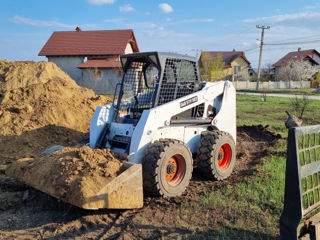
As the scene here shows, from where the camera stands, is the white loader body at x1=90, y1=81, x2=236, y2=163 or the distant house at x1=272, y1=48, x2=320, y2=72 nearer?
the white loader body at x1=90, y1=81, x2=236, y2=163

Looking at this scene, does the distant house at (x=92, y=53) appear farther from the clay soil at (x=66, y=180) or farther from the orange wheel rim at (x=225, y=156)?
the orange wheel rim at (x=225, y=156)

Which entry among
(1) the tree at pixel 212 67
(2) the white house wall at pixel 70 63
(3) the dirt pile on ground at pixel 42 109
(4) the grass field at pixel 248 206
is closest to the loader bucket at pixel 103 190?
(4) the grass field at pixel 248 206

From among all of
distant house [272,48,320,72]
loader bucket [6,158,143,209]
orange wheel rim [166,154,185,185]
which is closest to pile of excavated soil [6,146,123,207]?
loader bucket [6,158,143,209]

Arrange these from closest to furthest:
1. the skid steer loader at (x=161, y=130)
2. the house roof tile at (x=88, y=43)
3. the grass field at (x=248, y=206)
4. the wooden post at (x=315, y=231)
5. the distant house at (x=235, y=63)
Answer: the wooden post at (x=315, y=231), the grass field at (x=248, y=206), the skid steer loader at (x=161, y=130), the house roof tile at (x=88, y=43), the distant house at (x=235, y=63)

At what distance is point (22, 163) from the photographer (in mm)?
5141

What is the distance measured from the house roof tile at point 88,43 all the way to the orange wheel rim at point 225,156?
25.9 metres

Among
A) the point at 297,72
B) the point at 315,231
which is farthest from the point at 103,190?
the point at 297,72

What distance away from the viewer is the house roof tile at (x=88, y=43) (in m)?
31.4

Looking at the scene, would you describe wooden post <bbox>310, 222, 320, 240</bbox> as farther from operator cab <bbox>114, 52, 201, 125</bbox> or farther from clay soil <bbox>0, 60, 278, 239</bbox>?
operator cab <bbox>114, 52, 201, 125</bbox>

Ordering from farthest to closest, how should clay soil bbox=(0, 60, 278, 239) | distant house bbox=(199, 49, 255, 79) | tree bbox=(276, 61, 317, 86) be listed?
distant house bbox=(199, 49, 255, 79) < tree bbox=(276, 61, 317, 86) < clay soil bbox=(0, 60, 278, 239)

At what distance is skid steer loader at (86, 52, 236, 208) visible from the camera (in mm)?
4883

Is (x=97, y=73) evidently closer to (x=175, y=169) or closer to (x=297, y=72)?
(x=175, y=169)

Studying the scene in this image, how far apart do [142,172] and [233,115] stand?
2.82m

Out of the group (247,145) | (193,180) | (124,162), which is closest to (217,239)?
(124,162)
